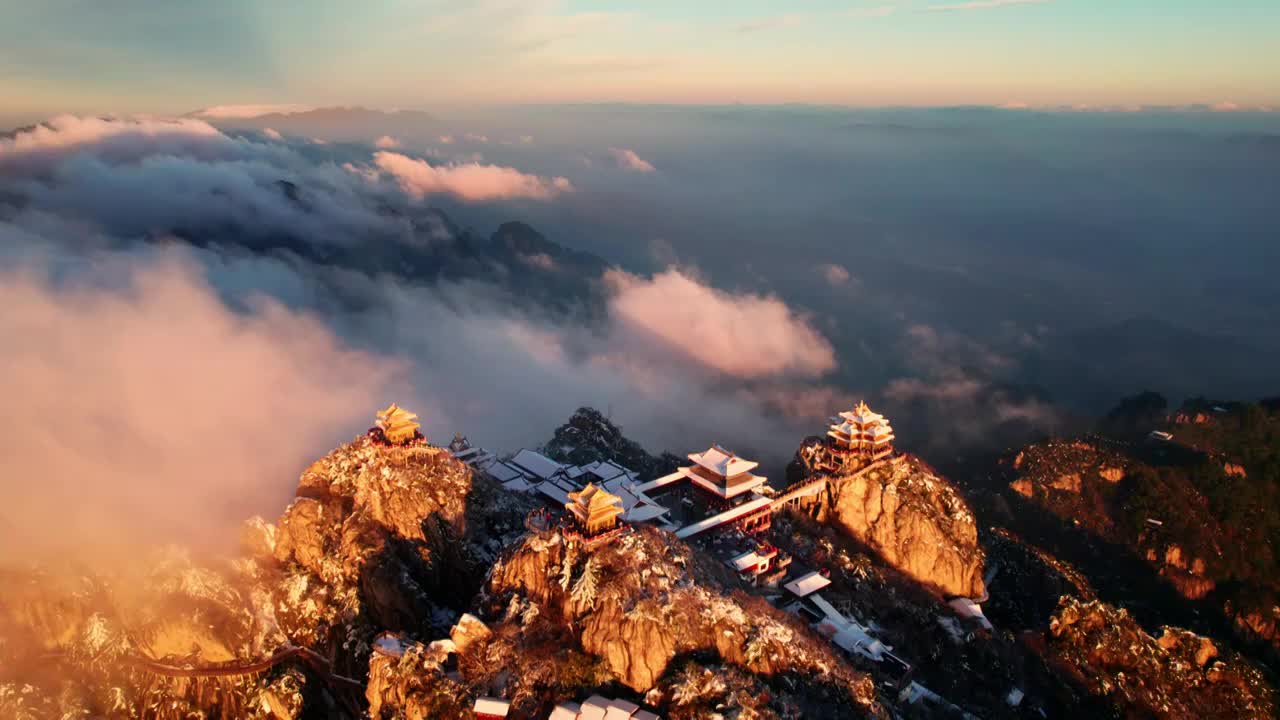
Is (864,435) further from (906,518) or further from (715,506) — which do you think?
(715,506)

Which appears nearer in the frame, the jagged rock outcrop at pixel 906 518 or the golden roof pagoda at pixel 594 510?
the golden roof pagoda at pixel 594 510

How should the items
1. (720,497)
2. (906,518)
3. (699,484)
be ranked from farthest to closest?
(906,518), (699,484), (720,497)

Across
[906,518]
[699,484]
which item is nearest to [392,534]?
[699,484]

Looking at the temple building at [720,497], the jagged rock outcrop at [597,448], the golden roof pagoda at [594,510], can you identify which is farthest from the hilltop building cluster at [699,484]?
the jagged rock outcrop at [597,448]

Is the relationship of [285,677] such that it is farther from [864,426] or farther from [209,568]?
[864,426]

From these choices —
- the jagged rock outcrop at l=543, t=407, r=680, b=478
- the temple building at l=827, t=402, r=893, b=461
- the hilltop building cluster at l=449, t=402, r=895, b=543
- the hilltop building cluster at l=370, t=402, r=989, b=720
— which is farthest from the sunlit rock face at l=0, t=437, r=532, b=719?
the temple building at l=827, t=402, r=893, b=461

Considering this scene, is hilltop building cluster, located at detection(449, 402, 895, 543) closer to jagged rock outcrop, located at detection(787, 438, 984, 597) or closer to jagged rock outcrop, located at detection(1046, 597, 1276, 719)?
jagged rock outcrop, located at detection(787, 438, 984, 597)

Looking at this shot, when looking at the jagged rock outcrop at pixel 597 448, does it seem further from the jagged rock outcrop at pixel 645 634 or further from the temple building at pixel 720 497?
the jagged rock outcrop at pixel 645 634
